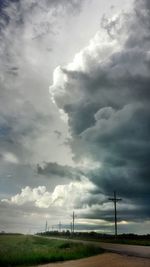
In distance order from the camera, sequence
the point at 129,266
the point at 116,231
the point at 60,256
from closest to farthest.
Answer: the point at 129,266 < the point at 60,256 < the point at 116,231

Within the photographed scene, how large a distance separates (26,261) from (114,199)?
42.8 m

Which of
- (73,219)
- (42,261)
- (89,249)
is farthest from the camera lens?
(73,219)

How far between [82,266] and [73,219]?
9898 centimetres

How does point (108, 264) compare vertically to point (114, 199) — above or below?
below

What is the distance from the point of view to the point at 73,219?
115312 mm

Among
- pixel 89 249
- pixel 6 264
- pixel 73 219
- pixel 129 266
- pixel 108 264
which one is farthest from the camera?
pixel 73 219

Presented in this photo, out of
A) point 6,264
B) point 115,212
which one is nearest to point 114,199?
point 115,212

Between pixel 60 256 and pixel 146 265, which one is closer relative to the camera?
pixel 146 265

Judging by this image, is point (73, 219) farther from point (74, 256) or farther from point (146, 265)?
point (146, 265)

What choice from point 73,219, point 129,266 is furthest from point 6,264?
point 73,219

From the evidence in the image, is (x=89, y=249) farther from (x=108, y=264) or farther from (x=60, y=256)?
(x=108, y=264)

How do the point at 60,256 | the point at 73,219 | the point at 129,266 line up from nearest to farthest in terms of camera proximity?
the point at 129,266
the point at 60,256
the point at 73,219

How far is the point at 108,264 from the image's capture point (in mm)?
18625

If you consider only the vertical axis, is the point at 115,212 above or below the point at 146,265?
above
